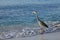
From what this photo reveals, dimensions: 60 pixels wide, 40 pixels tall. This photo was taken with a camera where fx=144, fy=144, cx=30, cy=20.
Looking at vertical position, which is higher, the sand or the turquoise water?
the turquoise water

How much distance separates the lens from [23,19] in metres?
2.10

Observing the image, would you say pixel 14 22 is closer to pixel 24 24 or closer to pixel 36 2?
pixel 24 24

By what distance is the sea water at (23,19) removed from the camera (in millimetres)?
2082

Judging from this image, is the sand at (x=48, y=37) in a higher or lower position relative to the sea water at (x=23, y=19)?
lower

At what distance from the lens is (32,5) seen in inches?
82.7

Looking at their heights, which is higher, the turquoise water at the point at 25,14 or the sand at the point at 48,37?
the turquoise water at the point at 25,14

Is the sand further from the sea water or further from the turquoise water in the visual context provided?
the turquoise water

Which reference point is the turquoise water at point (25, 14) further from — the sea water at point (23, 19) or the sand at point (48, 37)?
the sand at point (48, 37)

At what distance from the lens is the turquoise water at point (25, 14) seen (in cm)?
209

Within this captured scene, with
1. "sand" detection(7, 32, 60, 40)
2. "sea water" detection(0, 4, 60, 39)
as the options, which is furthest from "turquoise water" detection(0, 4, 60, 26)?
"sand" detection(7, 32, 60, 40)

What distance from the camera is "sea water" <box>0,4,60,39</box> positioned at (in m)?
2.08

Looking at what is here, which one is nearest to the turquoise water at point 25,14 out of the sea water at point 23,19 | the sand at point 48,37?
Result: the sea water at point 23,19

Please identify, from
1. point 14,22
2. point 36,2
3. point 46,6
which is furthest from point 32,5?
point 14,22

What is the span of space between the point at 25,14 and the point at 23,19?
0.08 m
